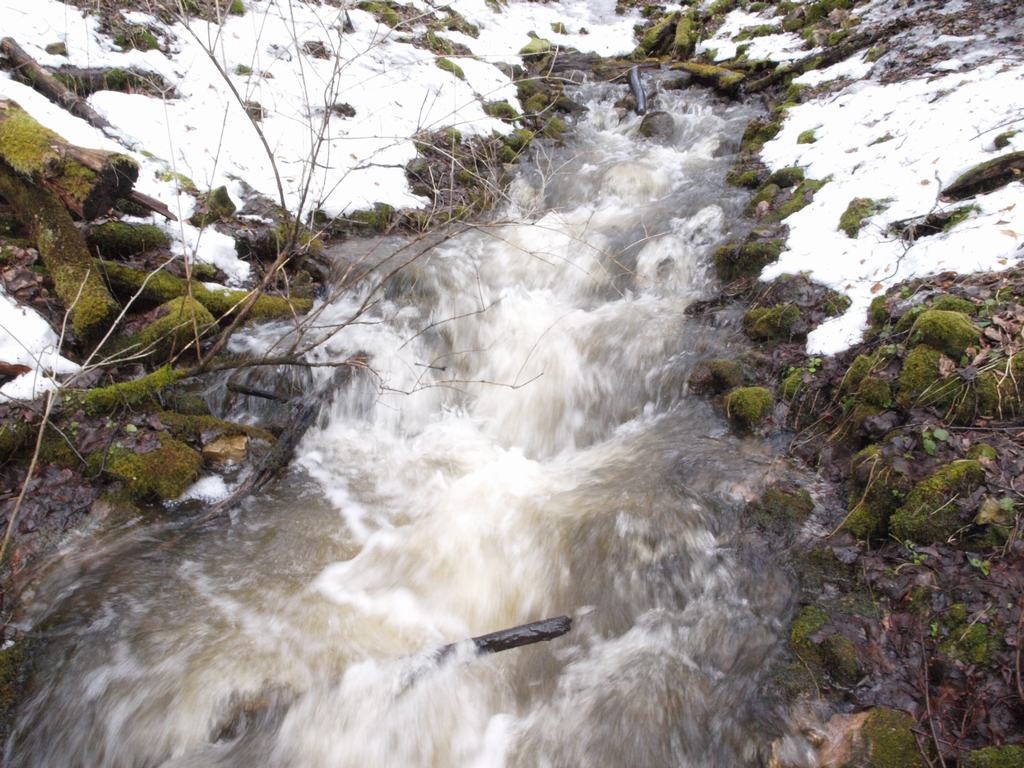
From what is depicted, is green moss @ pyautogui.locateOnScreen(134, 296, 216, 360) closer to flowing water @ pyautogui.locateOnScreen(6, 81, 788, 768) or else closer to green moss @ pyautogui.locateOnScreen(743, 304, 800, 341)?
flowing water @ pyautogui.locateOnScreen(6, 81, 788, 768)

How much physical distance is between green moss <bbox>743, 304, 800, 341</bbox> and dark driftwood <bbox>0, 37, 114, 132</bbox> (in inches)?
281

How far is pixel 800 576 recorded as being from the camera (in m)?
3.13

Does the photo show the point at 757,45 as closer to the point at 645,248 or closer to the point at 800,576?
the point at 645,248

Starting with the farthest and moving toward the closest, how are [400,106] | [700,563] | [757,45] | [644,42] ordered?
[644,42] → [757,45] → [400,106] → [700,563]

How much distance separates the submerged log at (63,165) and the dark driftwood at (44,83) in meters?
2.55

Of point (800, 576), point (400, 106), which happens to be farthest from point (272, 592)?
point (400, 106)

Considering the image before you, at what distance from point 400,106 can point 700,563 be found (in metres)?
8.52

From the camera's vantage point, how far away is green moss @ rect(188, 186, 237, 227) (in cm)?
578

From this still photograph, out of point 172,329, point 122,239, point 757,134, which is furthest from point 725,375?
point 757,134

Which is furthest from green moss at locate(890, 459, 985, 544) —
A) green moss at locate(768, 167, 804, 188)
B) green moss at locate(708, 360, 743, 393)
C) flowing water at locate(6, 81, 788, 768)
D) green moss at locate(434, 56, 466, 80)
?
green moss at locate(434, 56, 466, 80)

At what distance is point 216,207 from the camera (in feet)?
19.6

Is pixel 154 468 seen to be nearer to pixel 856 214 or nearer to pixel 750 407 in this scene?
pixel 750 407

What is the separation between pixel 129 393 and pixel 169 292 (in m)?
1.28

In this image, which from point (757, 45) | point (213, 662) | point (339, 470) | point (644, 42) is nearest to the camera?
point (213, 662)
